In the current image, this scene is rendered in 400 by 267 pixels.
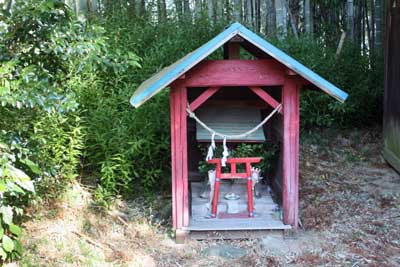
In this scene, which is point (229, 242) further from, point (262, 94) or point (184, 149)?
point (262, 94)

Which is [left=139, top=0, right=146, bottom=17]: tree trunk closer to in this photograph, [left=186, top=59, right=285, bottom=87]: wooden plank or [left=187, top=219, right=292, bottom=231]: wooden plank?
[left=186, top=59, right=285, bottom=87]: wooden plank

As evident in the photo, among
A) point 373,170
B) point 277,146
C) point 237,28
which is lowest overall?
point 373,170

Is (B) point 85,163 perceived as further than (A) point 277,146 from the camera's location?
Yes

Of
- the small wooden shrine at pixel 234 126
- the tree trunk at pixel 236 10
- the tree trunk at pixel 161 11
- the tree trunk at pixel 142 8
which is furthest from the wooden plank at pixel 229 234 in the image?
the tree trunk at pixel 236 10

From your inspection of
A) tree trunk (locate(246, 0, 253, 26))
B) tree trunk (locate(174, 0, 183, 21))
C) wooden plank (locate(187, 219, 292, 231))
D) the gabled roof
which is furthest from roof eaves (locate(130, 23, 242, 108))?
tree trunk (locate(246, 0, 253, 26))

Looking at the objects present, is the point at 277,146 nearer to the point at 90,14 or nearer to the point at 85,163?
the point at 85,163

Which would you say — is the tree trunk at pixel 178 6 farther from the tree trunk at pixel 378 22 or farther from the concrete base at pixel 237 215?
the concrete base at pixel 237 215

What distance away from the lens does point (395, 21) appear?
6277 mm

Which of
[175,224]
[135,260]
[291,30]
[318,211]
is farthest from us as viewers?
[291,30]

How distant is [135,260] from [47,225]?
1091mm

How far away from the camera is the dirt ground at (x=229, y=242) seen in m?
4.11

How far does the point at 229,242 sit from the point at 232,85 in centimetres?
144

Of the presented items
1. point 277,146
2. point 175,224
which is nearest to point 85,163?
point 175,224

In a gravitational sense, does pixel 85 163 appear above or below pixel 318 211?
above
